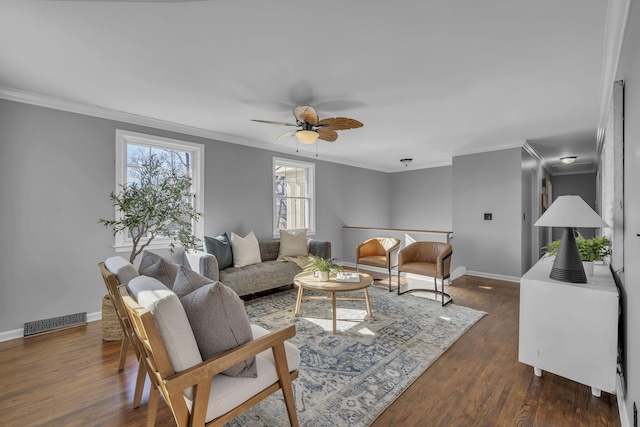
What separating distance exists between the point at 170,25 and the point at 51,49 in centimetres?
107

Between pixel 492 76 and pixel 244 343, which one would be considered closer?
pixel 244 343

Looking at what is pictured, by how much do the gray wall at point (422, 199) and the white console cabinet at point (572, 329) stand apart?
5.27 metres

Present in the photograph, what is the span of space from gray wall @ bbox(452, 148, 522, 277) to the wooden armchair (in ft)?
15.9

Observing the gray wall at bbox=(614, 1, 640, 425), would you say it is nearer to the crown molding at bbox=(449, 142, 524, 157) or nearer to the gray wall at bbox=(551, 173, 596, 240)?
the crown molding at bbox=(449, 142, 524, 157)

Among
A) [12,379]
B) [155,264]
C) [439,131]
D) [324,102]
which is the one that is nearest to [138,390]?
[155,264]

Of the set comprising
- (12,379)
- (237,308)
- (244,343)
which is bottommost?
(12,379)

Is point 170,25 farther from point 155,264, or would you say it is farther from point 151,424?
point 151,424

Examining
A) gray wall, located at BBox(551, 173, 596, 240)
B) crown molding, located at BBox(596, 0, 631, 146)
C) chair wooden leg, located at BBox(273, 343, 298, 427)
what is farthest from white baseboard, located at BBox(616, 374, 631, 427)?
gray wall, located at BBox(551, 173, 596, 240)

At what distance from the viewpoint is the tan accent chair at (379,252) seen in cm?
461

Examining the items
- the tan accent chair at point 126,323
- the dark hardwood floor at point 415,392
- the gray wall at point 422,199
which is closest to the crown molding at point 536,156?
the gray wall at point 422,199

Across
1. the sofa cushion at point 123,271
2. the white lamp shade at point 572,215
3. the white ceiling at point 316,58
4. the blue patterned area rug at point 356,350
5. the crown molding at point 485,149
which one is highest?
the white ceiling at point 316,58

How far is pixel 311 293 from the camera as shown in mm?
4266

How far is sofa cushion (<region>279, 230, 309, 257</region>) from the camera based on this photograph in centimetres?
471

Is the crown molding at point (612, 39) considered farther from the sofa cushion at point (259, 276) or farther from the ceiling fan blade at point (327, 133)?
the sofa cushion at point (259, 276)
